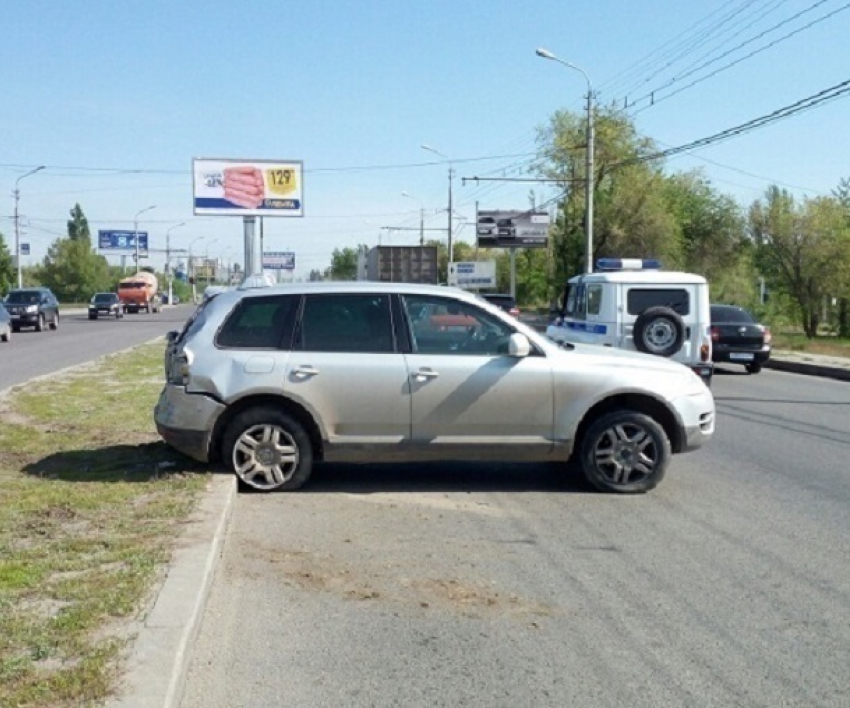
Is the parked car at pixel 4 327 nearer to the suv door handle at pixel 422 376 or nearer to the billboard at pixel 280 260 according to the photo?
the suv door handle at pixel 422 376

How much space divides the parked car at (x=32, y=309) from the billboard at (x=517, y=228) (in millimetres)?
30153

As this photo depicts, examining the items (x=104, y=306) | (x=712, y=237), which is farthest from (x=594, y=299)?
(x=104, y=306)

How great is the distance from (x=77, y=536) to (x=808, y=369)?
2165cm

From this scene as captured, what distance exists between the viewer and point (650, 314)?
16.8 metres

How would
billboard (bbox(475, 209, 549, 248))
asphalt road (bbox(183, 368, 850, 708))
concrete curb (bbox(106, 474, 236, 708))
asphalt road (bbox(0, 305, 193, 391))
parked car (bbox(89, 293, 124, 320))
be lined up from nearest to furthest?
concrete curb (bbox(106, 474, 236, 708)) → asphalt road (bbox(183, 368, 850, 708)) → asphalt road (bbox(0, 305, 193, 391)) → parked car (bbox(89, 293, 124, 320)) → billboard (bbox(475, 209, 549, 248))

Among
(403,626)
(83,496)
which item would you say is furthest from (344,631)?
(83,496)

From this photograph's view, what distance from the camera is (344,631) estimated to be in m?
5.20

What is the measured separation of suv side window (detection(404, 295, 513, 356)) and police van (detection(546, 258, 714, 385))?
8.17 metres

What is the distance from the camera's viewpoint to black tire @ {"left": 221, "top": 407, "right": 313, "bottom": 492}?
8.33 meters

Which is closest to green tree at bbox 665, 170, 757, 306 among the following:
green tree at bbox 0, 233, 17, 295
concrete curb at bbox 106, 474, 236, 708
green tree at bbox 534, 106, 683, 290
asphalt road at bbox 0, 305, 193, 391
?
green tree at bbox 534, 106, 683, 290

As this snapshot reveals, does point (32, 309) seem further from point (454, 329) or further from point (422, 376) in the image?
point (422, 376)

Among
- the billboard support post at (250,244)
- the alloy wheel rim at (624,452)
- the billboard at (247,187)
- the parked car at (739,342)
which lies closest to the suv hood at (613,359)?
the alloy wheel rim at (624,452)

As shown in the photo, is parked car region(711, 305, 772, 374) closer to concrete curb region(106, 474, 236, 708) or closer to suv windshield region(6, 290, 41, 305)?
concrete curb region(106, 474, 236, 708)

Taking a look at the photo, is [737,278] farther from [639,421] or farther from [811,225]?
[639,421]
